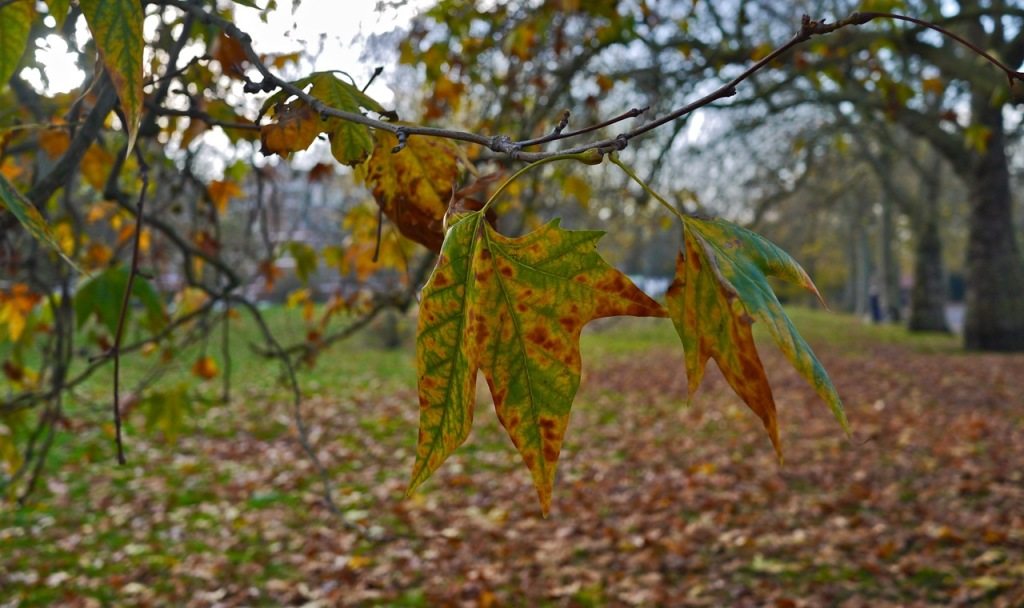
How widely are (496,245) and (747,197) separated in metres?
21.8

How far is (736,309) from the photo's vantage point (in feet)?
2.02

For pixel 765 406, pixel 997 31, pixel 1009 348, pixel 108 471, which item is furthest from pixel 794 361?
pixel 1009 348

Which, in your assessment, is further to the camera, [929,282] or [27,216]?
[929,282]

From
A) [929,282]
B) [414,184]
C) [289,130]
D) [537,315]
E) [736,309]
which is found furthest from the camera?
[929,282]

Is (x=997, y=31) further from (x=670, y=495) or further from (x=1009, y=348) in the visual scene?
(x=670, y=495)

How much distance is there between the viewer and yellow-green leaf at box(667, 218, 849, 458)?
60 centimetres

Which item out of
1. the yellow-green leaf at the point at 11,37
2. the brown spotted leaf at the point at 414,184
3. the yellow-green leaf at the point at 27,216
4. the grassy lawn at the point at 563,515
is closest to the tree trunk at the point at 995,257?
the grassy lawn at the point at 563,515

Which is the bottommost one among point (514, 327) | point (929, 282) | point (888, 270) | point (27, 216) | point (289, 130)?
point (514, 327)

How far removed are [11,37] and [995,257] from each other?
1456 centimetres

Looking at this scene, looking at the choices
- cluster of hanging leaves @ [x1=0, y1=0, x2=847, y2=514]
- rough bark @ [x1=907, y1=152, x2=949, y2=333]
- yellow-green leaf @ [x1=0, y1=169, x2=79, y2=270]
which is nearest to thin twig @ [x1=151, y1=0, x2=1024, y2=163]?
cluster of hanging leaves @ [x1=0, y1=0, x2=847, y2=514]

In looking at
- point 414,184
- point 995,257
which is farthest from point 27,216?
point 995,257

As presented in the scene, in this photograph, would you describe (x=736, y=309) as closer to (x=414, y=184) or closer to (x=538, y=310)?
(x=538, y=310)

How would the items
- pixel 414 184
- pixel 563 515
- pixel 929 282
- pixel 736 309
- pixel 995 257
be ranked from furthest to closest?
pixel 929 282
pixel 995 257
pixel 563 515
pixel 414 184
pixel 736 309

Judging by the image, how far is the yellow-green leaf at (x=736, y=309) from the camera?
599mm
